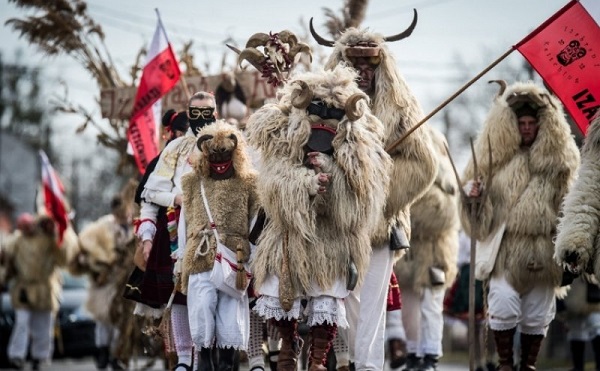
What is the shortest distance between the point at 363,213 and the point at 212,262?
132 centimetres

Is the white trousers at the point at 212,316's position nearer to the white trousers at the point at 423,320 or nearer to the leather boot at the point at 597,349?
the white trousers at the point at 423,320

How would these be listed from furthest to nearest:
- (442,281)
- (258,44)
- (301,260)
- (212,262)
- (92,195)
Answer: (92,195) → (442,281) → (258,44) → (212,262) → (301,260)

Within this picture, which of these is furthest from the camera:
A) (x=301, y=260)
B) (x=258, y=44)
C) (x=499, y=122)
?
(x=499, y=122)

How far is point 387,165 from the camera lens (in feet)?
34.8

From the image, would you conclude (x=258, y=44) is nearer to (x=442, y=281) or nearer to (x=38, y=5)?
(x=442, y=281)

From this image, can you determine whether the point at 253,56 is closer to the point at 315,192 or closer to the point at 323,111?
the point at 323,111

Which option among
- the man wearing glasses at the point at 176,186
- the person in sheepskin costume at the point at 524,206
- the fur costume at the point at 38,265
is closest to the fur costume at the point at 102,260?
the fur costume at the point at 38,265

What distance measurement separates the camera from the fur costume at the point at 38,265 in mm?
22094

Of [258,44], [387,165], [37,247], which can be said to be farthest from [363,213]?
[37,247]

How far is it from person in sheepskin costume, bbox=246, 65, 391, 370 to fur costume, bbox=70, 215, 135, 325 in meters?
7.66

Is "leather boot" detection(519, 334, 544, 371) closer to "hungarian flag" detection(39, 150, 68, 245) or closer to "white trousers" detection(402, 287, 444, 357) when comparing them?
Answer: "white trousers" detection(402, 287, 444, 357)

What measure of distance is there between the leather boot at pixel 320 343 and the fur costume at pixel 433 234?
4.41 meters

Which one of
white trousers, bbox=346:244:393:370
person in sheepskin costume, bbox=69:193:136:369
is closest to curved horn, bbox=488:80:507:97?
white trousers, bbox=346:244:393:370

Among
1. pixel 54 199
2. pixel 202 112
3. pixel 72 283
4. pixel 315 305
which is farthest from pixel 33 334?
pixel 315 305
